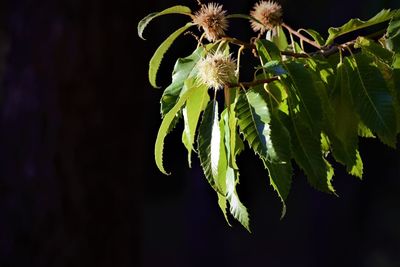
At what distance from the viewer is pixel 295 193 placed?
4.54 metres

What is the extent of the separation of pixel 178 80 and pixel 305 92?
8.2 inches

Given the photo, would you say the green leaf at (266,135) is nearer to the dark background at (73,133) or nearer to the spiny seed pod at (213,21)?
the spiny seed pod at (213,21)

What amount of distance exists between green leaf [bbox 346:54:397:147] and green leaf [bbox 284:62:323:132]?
0.22 feet

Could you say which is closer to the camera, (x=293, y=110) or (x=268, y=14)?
(x=293, y=110)

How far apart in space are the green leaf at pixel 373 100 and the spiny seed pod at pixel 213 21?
18cm

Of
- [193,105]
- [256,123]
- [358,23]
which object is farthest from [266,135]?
[358,23]

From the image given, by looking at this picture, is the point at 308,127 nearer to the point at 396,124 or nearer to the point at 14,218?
the point at 396,124

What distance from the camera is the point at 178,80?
113 cm

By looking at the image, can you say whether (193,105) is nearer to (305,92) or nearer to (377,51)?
(305,92)

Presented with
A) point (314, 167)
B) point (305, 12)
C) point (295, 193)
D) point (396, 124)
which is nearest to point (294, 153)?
point (314, 167)

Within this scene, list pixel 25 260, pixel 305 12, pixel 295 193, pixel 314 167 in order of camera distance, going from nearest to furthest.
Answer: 1. pixel 314 167
2. pixel 25 260
3. pixel 305 12
4. pixel 295 193

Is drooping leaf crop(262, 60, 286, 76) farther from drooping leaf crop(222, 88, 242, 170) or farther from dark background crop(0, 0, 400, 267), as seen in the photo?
dark background crop(0, 0, 400, 267)

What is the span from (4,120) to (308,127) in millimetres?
2157

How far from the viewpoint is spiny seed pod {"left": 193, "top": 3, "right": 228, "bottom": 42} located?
111 centimetres
